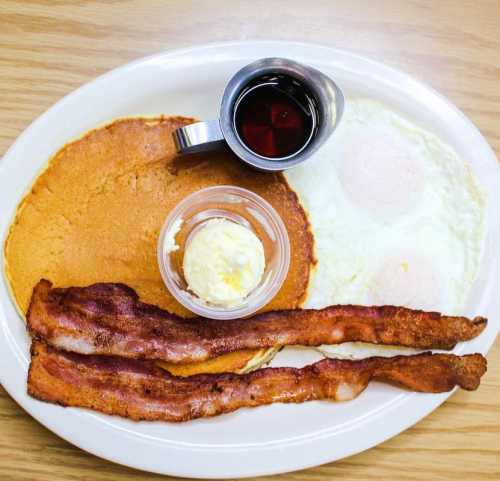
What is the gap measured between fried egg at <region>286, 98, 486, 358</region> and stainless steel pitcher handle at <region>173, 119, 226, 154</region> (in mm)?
316

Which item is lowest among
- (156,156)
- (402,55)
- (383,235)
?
(383,235)

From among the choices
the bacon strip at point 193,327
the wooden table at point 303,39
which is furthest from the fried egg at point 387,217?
the wooden table at point 303,39

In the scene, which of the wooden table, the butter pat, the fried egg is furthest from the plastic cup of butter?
the wooden table

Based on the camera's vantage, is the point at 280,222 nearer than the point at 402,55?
Yes

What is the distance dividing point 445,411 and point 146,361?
3.45 feet

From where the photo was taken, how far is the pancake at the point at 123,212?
1994 millimetres

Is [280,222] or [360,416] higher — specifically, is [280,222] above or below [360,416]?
above

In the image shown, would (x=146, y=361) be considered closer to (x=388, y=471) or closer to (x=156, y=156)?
(x=156, y=156)

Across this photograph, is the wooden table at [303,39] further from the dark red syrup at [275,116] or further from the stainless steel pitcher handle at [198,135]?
the stainless steel pitcher handle at [198,135]

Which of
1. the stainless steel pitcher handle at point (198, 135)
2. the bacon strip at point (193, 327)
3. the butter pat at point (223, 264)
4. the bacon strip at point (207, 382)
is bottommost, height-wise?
the bacon strip at point (207, 382)

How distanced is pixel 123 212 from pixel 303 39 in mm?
872

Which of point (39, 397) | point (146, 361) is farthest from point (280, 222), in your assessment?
point (39, 397)

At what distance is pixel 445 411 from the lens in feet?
7.07

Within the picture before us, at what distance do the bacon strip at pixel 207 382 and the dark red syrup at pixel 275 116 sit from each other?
0.73m
